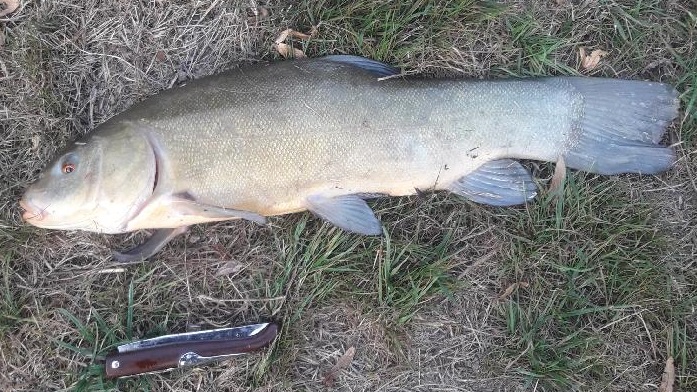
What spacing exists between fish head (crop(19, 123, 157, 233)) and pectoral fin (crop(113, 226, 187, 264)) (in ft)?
0.92

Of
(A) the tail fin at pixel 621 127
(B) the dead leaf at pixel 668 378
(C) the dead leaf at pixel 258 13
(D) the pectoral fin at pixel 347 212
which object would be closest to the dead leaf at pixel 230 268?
(D) the pectoral fin at pixel 347 212

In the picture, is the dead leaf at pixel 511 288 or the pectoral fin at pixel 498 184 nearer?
the pectoral fin at pixel 498 184

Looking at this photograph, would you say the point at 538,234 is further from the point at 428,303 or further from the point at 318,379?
the point at 318,379

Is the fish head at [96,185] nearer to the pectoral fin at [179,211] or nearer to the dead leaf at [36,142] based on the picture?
the pectoral fin at [179,211]

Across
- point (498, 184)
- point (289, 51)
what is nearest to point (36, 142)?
point (289, 51)

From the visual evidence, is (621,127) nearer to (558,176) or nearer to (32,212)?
(558,176)

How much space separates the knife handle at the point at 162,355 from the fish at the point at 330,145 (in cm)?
52

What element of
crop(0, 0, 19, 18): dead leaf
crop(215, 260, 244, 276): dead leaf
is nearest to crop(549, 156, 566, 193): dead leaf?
crop(215, 260, 244, 276): dead leaf

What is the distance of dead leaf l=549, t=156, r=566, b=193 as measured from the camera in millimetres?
3319

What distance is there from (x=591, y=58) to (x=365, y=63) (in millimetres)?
1386

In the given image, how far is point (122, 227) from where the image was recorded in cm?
297

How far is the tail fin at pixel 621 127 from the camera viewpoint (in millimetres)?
3275

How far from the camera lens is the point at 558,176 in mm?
3357

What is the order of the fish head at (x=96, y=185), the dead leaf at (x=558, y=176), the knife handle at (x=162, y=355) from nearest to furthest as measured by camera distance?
the fish head at (x=96, y=185), the knife handle at (x=162, y=355), the dead leaf at (x=558, y=176)
